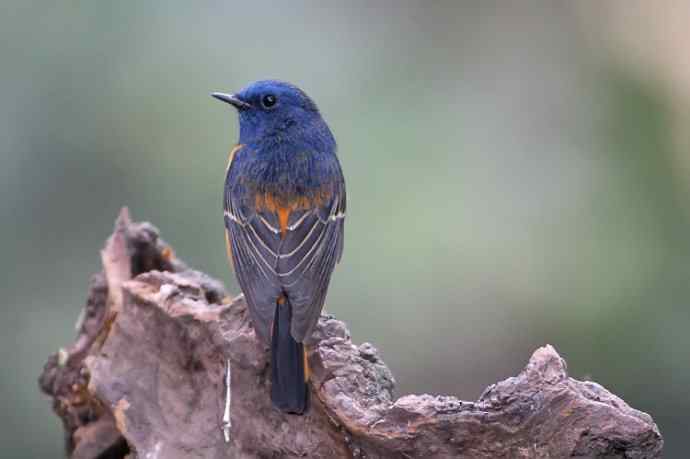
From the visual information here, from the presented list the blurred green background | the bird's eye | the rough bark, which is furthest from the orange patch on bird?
the blurred green background

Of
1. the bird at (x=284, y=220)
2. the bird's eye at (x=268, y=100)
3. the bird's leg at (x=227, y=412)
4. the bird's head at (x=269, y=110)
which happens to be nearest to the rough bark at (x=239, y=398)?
the bird's leg at (x=227, y=412)

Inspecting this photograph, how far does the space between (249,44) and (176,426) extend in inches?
145

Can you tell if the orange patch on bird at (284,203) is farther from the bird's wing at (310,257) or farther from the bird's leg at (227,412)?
the bird's leg at (227,412)

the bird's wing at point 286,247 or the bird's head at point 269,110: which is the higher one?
the bird's head at point 269,110

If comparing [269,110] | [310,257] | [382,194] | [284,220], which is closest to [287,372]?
[310,257]

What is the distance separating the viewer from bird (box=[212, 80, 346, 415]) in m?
4.44

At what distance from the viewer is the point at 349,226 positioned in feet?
24.5

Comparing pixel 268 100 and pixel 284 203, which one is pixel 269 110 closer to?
pixel 268 100

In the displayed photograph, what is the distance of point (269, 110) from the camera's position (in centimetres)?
580

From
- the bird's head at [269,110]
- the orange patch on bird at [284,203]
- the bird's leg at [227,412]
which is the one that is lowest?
the bird's leg at [227,412]

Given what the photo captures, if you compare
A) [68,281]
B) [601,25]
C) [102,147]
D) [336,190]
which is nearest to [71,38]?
[102,147]

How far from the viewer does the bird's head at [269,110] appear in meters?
5.77

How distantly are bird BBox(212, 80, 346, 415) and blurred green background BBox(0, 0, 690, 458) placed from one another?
1509 mm

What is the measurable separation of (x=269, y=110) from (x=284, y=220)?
82 cm
